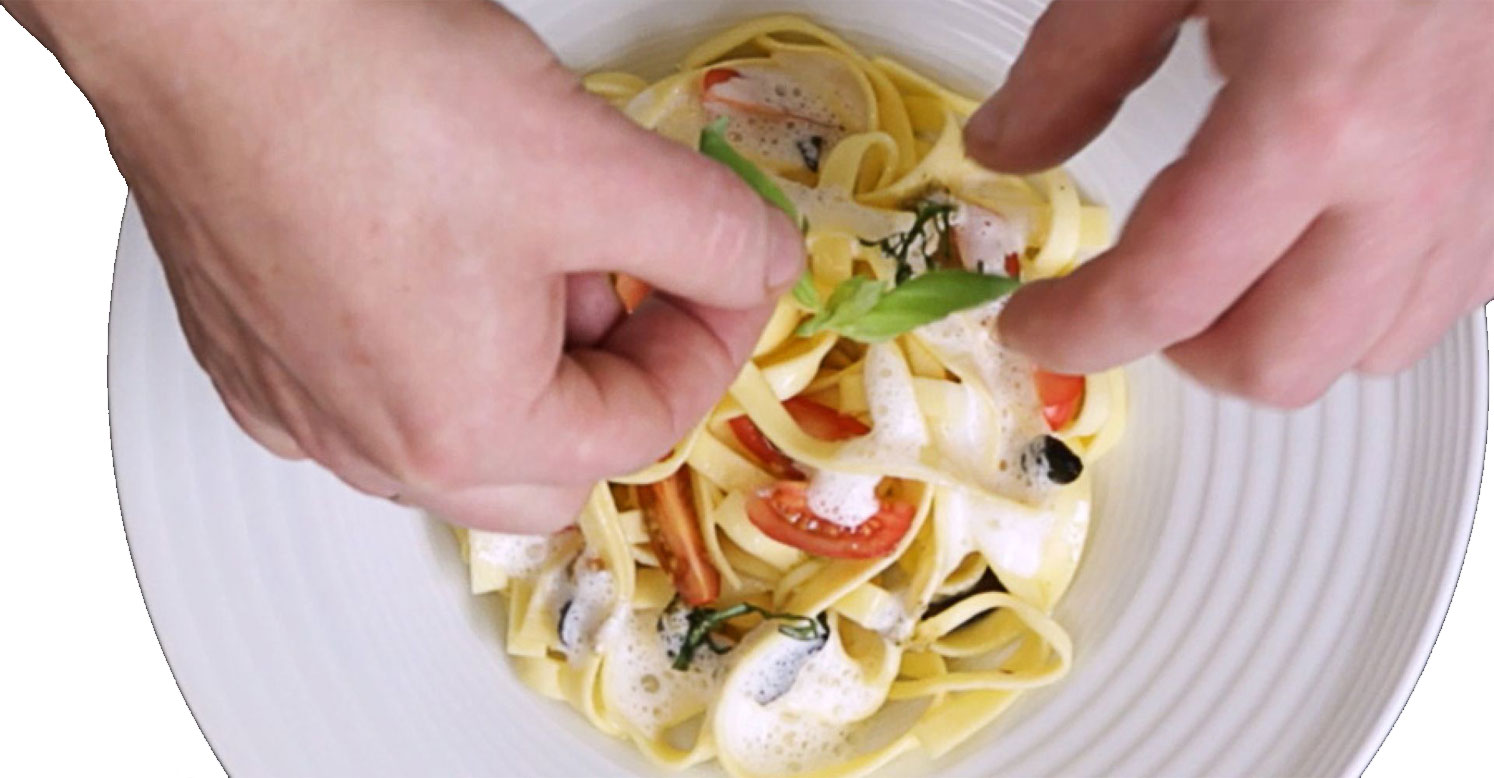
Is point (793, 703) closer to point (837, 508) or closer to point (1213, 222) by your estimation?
point (837, 508)

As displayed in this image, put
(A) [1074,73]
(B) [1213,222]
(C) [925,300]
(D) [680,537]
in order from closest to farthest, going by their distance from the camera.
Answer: (B) [1213,222] < (A) [1074,73] < (C) [925,300] < (D) [680,537]

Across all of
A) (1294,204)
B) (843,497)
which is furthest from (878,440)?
(1294,204)

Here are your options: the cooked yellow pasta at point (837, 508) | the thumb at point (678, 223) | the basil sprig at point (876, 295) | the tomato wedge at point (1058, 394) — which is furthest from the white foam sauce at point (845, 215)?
the thumb at point (678, 223)

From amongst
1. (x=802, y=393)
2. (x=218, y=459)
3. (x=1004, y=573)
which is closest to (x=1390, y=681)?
(x=1004, y=573)

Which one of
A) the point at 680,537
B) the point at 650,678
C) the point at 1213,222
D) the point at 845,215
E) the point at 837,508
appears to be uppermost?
the point at 1213,222

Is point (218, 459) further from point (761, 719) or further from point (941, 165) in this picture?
point (941, 165)

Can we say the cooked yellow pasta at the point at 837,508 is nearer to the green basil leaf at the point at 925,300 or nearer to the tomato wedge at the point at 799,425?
the tomato wedge at the point at 799,425
